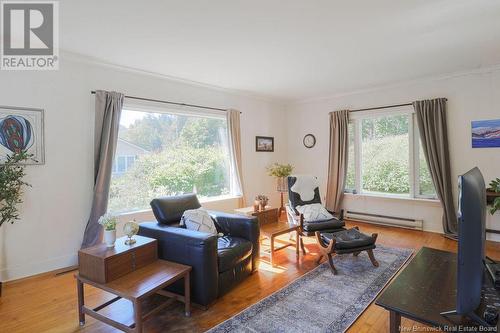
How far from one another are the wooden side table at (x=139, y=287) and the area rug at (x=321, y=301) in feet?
1.54

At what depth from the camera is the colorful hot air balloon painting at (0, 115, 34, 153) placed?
2914 mm

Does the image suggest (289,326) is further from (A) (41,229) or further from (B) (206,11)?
(A) (41,229)

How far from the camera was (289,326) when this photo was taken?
2127mm

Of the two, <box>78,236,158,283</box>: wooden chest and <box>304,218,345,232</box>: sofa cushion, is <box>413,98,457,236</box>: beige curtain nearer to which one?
<box>304,218,345,232</box>: sofa cushion

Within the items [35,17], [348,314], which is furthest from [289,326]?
[35,17]

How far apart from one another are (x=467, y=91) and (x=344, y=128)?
1.91 m

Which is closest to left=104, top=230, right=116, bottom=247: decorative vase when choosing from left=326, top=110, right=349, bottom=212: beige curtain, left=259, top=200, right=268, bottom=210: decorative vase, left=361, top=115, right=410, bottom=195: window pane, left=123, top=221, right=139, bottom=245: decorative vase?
left=123, top=221, right=139, bottom=245: decorative vase

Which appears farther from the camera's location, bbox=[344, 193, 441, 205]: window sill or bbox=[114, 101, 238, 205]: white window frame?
bbox=[344, 193, 441, 205]: window sill

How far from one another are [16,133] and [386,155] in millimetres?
5376

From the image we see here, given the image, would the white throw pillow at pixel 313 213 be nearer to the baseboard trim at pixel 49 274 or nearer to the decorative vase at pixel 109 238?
the decorative vase at pixel 109 238

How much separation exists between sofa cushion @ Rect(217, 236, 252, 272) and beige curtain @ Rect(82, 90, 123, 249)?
1.64 m

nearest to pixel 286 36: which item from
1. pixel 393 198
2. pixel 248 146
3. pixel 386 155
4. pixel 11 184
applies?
pixel 248 146

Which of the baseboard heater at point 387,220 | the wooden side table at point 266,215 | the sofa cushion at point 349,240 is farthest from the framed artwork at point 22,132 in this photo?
the baseboard heater at point 387,220

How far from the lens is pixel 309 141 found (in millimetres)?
6094
